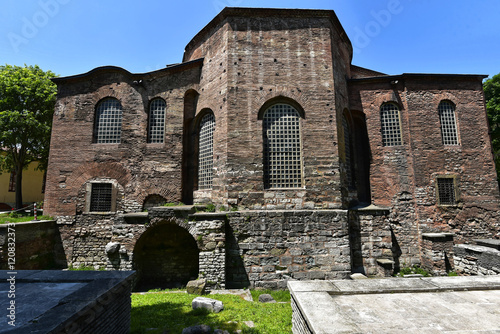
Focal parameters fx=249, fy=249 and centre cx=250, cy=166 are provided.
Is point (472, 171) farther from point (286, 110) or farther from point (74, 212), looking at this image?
point (74, 212)

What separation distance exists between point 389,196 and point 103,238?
13270 mm

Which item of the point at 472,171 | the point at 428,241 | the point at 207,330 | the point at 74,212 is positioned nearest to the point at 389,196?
the point at 428,241

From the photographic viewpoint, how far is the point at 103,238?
37.1 feet

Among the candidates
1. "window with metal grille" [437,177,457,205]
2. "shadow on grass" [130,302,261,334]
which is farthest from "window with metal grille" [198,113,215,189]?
"window with metal grille" [437,177,457,205]

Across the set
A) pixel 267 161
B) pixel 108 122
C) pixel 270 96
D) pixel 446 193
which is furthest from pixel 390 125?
pixel 108 122

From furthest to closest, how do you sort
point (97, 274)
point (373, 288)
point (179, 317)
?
point (179, 317) < point (97, 274) < point (373, 288)

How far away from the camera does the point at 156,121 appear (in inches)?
475

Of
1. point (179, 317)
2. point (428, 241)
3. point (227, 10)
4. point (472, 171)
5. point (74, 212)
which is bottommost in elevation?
point (179, 317)

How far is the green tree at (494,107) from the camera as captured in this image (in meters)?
16.0

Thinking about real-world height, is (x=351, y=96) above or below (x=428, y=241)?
above

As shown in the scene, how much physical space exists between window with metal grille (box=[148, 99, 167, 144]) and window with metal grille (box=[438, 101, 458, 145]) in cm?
1340

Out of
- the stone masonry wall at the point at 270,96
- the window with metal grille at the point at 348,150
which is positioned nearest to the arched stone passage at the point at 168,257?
the stone masonry wall at the point at 270,96

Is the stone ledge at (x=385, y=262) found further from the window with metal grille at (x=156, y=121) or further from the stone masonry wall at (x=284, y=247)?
the window with metal grille at (x=156, y=121)

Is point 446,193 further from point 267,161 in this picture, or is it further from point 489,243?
point 267,161
